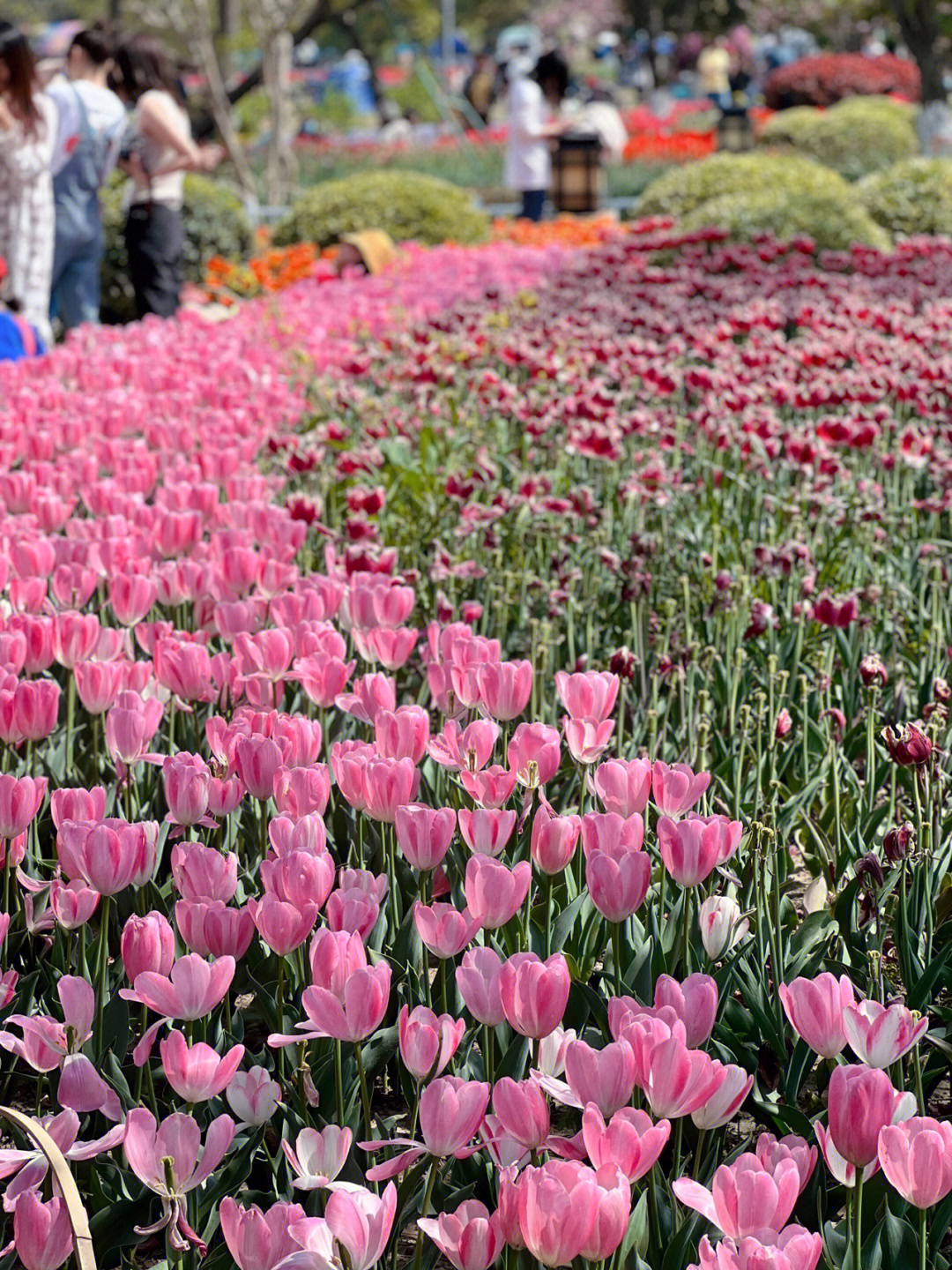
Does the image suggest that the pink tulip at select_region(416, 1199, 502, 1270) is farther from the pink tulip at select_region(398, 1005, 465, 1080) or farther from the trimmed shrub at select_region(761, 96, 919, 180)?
the trimmed shrub at select_region(761, 96, 919, 180)

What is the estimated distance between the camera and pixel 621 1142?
113 cm

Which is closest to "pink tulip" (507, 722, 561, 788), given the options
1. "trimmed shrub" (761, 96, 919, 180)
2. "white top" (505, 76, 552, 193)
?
"white top" (505, 76, 552, 193)

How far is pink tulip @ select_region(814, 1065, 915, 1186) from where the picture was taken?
1164mm

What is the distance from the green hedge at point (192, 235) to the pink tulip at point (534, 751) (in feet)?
36.3

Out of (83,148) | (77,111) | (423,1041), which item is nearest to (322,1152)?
(423,1041)

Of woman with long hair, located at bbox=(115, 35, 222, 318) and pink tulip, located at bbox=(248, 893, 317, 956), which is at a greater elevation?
woman with long hair, located at bbox=(115, 35, 222, 318)

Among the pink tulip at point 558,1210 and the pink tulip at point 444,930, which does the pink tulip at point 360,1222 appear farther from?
the pink tulip at point 444,930

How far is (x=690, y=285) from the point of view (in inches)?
316

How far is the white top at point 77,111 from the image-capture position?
285 inches

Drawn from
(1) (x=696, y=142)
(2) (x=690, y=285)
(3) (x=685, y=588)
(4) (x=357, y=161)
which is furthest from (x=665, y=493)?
(1) (x=696, y=142)

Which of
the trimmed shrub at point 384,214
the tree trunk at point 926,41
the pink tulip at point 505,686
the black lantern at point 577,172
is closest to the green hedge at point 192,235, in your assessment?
the trimmed shrub at point 384,214

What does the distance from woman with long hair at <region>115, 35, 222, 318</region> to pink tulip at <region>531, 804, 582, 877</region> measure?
276 inches

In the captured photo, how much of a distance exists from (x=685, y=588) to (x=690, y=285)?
531 centimetres

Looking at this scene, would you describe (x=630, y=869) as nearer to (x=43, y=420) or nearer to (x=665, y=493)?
(x=665, y=493)
